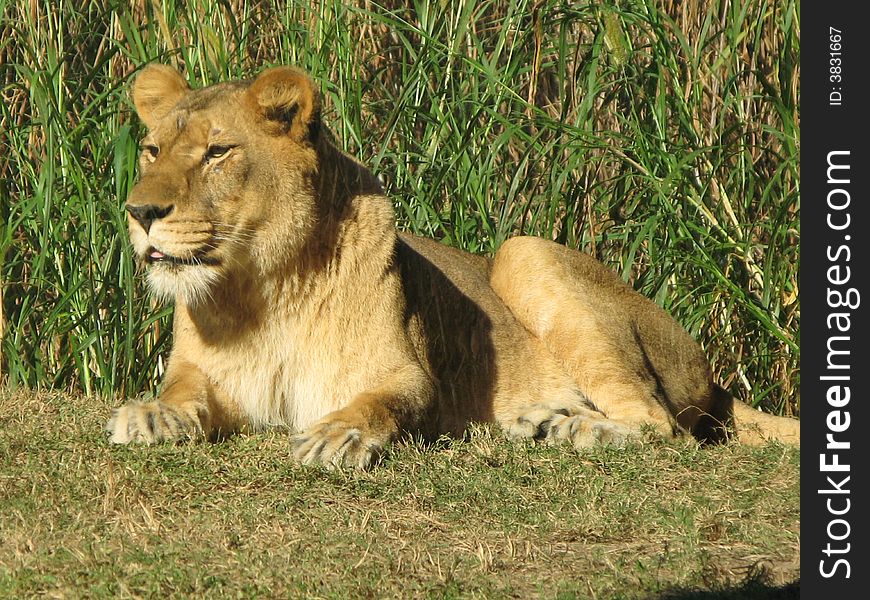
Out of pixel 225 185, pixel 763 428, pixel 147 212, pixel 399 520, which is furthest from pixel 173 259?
pixel 763 428

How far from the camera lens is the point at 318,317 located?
4562 millimetres

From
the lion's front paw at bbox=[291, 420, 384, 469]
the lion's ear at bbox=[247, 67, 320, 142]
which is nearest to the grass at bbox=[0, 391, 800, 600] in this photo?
the lion's front paw at bbox=[291, 420, 384, 469]

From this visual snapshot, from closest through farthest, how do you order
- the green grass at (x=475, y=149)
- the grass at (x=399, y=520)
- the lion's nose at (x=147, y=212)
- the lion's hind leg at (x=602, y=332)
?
the grass at (x=399, y=520) → the lion's nose at (x=147, y=212) → the lion's hind leg at (x=602, y=332) → the green grass at (x=475, y=149)

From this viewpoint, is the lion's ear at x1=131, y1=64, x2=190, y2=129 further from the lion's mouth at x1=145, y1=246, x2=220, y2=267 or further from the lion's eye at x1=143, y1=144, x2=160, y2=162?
the lion's mouth at x1=145, y1=246, x2=220, y2=267

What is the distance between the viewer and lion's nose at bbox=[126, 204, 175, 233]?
4.05 metres

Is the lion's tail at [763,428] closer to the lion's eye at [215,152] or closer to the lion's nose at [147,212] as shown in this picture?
the lion's eye at [215,152]

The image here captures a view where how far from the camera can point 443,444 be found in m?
4.69

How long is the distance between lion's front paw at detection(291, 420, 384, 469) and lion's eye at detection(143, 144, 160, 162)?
1070 millimetres

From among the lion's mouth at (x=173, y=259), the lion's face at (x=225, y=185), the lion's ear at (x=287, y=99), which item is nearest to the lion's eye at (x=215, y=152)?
the lion's face at (x=225, y=185)

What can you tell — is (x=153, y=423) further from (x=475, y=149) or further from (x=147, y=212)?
(x=475, y=149)

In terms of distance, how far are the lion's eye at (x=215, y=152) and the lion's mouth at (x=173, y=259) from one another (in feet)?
1.15

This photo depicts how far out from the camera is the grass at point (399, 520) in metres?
3.15

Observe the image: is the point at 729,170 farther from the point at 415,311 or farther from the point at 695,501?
the point at 695,501
